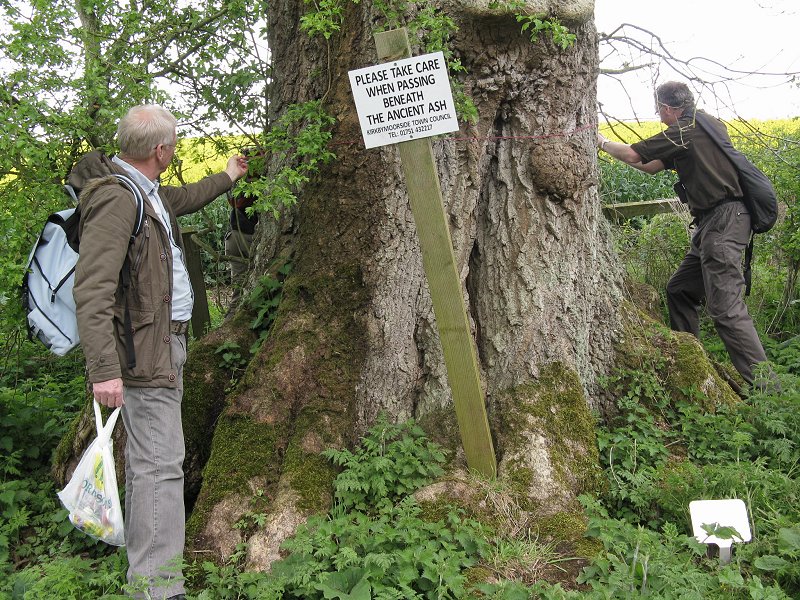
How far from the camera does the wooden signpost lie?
3273 mm

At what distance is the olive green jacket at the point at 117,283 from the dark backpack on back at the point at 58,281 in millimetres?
78

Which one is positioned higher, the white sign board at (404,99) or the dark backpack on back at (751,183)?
the white sign board at (404,99)

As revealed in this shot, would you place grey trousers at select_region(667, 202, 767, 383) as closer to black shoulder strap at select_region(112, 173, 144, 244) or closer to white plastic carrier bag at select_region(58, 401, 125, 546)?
black shoulder strap at select_region(112, 173, 144, 244)

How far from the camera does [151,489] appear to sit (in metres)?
3.35

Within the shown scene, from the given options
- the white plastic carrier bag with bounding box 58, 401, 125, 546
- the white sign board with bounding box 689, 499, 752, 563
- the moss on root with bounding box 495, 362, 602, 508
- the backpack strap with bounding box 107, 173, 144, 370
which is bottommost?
the white sign board with bounding box 689, 499, 752, 563

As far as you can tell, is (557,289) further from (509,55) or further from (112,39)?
(112,39)

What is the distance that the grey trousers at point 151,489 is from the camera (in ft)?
10.9

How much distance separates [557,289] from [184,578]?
8.43 feet

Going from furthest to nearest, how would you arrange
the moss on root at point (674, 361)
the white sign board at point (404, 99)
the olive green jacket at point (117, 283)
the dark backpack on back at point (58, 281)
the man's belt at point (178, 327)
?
the moss on root at point (674, 361) → the man's belt at point (178, 327) → the dark backpack on back at point (58, 281) → the white sign board at point (404, 99) → the olive green jacket at point (117, 283)

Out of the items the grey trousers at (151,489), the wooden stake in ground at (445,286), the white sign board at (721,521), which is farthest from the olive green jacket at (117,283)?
the white sign board at (721,521)

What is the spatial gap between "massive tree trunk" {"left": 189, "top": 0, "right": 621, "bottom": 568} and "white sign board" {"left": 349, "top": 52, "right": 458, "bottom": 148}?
755 millimetres

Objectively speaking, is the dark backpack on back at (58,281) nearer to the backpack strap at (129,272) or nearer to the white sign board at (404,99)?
the backpack strap at (129,272)

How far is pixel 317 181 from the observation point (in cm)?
433

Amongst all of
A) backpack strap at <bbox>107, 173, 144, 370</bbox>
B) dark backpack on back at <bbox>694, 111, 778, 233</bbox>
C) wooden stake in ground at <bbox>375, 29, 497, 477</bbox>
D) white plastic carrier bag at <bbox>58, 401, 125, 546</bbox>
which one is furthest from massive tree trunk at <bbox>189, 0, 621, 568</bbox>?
dark backpack on back at <bbox>694, 111, 778, 233</bbox>
